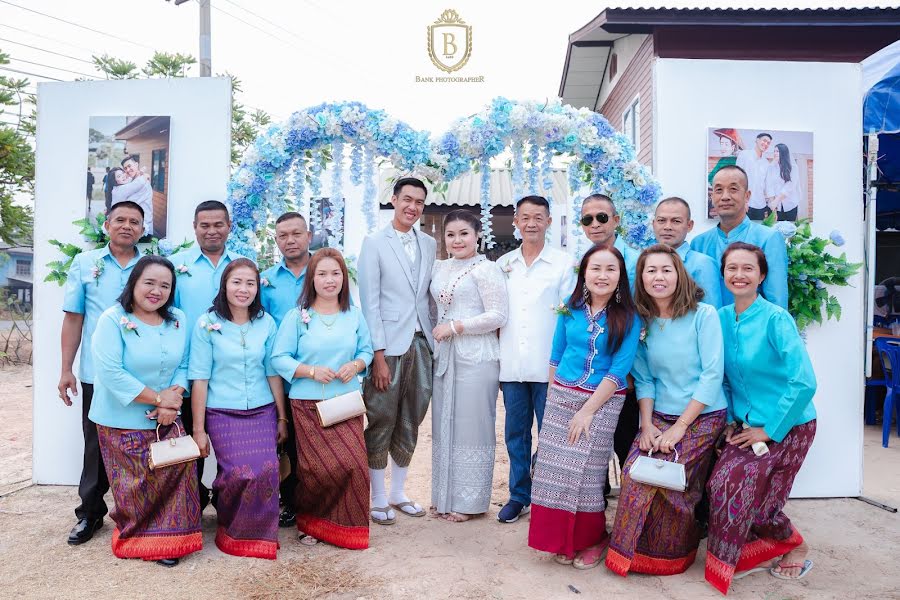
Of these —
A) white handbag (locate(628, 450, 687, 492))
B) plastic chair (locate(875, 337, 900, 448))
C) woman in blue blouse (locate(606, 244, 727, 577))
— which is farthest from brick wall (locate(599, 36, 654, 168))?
white handbag (locate(628, 450, 687, 492))

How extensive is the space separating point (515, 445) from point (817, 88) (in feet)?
10.9

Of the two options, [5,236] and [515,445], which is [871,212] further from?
[5,236]

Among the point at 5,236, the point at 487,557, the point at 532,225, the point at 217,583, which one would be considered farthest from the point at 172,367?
the point at 5,236

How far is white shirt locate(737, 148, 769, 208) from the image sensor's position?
431cm

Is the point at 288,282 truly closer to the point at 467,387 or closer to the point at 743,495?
the point at 467,387

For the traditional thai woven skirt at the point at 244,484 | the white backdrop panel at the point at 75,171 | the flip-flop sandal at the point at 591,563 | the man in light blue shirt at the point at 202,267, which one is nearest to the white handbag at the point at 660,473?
the flip-flop sandal at the point at 591,563

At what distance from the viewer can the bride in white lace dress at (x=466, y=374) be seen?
148 inches

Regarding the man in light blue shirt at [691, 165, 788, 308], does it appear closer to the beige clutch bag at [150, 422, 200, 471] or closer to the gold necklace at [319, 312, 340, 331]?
the gold necklace at [319, 312, 340, 331]

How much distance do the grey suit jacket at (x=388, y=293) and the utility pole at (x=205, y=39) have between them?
646 centimetres

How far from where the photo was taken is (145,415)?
3.21m

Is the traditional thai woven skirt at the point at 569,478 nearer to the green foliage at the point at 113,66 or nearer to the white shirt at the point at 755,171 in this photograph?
the white shirt at the point at 755,171

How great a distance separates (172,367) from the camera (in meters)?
3.25

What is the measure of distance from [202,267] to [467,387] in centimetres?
177

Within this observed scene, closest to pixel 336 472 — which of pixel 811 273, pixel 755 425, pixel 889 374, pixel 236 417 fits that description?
pixel 236 417
